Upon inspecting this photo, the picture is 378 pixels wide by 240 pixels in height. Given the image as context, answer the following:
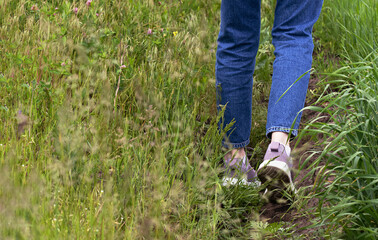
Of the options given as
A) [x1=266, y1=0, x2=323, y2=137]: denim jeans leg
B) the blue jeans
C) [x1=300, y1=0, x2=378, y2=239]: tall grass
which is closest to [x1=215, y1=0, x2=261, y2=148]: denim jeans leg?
the blue jeans

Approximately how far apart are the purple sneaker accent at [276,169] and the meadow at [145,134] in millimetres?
101

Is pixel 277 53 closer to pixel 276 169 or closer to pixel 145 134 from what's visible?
pixel 276 169

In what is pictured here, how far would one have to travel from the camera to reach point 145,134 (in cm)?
220

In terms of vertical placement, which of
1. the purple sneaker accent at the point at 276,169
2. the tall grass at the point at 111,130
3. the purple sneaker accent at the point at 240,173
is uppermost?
the tall grass at the point at 111,130

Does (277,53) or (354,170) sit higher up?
(277,53)

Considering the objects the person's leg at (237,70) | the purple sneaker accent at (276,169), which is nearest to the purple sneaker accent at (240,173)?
the person's leg at (237,70)

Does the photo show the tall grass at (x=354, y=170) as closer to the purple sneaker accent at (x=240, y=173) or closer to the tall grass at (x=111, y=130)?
the tall grass at (x=111, y=130)

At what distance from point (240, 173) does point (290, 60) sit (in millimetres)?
570

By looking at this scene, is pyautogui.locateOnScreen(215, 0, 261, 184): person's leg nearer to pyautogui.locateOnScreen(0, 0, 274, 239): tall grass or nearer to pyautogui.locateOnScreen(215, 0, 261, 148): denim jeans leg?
pyautogui.locateOnScreen(215, 0, 261, 148): denim jeans leg

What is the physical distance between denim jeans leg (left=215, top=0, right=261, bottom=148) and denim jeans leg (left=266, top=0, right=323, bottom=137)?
130mm

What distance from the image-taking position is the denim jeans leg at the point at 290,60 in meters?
2.11

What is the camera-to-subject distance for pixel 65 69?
2320mm

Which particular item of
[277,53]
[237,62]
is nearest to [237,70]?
[237,62]

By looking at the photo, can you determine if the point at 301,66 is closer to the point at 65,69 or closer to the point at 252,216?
the point at 252,216
